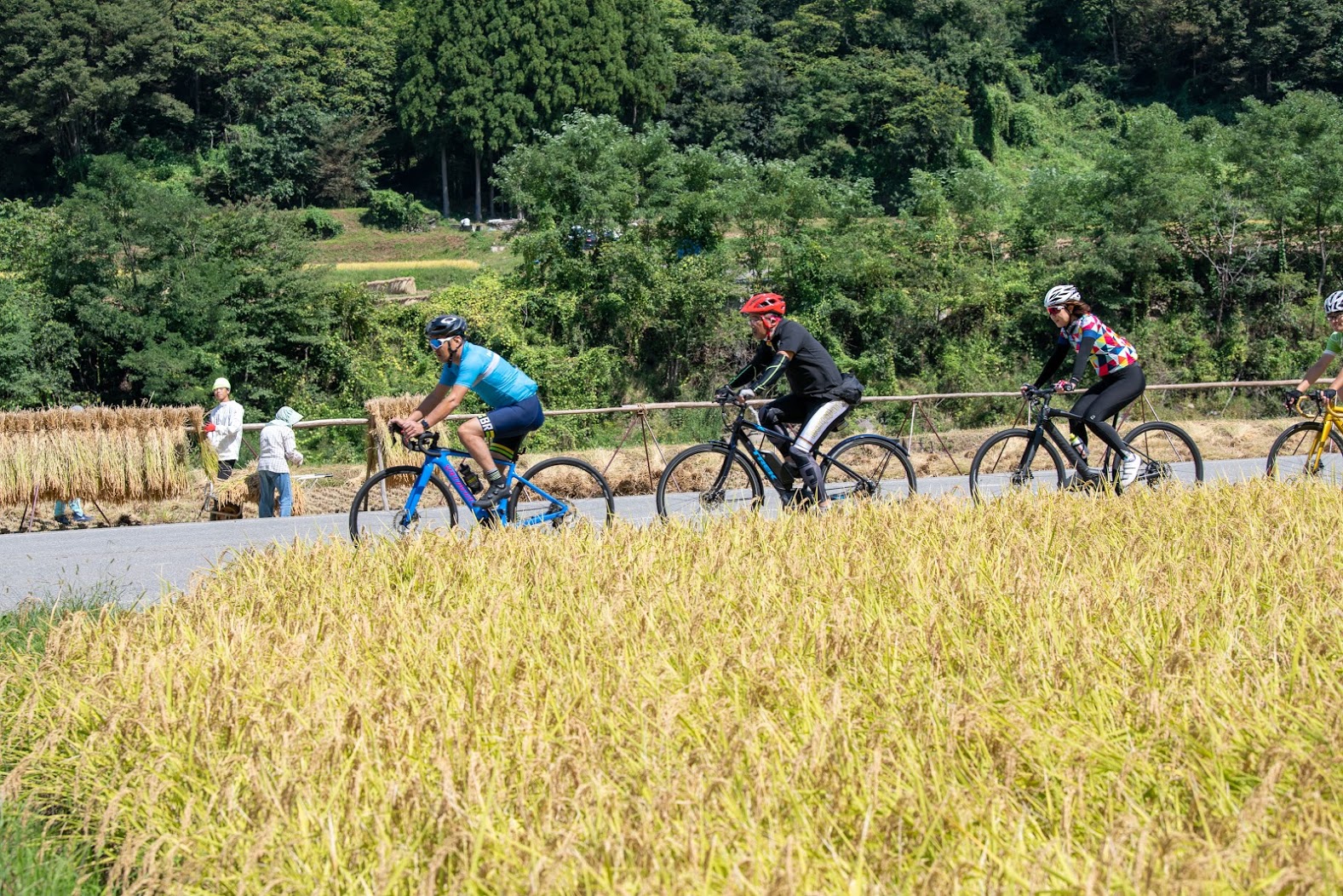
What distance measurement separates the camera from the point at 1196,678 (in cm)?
439

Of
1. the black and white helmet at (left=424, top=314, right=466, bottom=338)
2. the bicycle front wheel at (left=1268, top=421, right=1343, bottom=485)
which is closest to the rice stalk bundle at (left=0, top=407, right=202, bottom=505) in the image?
the black and white helmet at (left=424, top=314, right=466, bottom=338)

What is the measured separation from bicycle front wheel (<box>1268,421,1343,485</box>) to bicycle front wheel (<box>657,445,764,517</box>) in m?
4.04

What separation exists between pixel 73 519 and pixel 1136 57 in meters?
83.8

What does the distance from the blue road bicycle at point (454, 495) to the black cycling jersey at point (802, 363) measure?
1.64 meters

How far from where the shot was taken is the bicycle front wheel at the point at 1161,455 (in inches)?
439

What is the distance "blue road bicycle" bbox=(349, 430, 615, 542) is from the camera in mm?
9508

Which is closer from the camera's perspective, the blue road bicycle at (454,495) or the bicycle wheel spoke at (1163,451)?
the blue road bicycle at (454,495)

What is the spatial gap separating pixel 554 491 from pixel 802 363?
7.01 ft

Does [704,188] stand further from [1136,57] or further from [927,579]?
[1136,57]

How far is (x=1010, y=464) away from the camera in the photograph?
12.1 meters

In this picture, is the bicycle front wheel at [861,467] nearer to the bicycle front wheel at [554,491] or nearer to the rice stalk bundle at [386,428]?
the bicycle front wheel at [554,491]

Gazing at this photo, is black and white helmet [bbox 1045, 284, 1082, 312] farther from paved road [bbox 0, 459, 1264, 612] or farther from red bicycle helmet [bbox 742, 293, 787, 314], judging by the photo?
red bicycle helmet [bbox 742, 293, 787, 314]

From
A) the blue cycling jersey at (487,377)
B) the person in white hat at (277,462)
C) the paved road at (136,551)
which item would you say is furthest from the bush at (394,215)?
the blue cycling jersey at (487,377)

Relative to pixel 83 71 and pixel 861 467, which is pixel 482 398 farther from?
pixel 83 71
